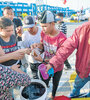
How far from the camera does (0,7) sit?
23.8m

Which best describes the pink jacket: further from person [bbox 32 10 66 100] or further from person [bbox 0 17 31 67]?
person [bbox 0 17 31 67]

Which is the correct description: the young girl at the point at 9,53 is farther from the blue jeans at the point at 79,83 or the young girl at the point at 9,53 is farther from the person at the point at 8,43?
the blue jeans at the point at 79,83

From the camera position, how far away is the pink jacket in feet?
3.87

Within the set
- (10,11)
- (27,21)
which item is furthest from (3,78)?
(10,11)

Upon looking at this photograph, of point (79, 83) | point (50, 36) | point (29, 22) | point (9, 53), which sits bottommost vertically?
point (79, 83)

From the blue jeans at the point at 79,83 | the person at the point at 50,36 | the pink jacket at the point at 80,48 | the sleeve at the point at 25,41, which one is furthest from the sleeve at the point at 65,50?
the sleeve at the point at 25,41

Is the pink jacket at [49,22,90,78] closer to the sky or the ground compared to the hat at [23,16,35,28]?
closer to the ground

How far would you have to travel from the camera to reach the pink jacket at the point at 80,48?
1181 millimetres

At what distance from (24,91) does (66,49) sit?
88cm

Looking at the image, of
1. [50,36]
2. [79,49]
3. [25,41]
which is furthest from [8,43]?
[79,49]

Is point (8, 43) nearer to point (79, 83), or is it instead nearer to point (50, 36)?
point (50, 36)

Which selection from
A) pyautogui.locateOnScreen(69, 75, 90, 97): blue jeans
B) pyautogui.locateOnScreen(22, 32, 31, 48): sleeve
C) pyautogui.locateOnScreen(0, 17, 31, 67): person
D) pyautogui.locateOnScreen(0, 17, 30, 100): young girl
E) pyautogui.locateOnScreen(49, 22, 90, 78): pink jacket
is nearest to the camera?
pyautogui.locateOnScreen(0, 17, 30, 100): young girl

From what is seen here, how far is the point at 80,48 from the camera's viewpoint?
1267 mm

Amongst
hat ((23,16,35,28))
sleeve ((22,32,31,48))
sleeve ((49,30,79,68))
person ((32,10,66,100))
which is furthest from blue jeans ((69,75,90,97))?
hat ((23,16,35,28))
